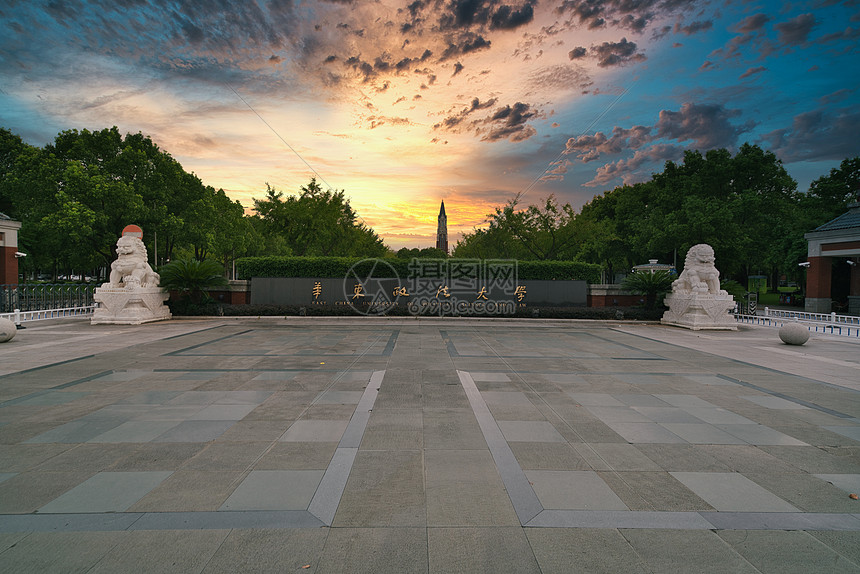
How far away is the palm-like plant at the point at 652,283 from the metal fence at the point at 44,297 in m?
Result: 24.9

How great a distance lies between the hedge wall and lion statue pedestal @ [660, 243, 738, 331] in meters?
4.79

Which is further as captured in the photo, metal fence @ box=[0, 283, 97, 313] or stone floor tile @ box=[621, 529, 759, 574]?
metal fence @ box=[0, 283, 97, 313]

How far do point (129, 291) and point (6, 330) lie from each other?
4496 millimetres

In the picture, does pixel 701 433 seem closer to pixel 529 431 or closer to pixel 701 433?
pixel 701 433

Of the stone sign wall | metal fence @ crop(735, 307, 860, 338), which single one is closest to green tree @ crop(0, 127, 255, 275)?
the stone sign wall

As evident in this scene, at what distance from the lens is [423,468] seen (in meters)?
4.22

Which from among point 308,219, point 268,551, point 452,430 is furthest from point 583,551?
point 308,219

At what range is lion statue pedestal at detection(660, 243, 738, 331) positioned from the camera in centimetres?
1619

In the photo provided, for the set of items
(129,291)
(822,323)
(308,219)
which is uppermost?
(308,219)

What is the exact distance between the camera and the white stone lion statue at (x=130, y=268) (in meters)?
15.8

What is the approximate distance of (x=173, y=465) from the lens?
13.9 feet

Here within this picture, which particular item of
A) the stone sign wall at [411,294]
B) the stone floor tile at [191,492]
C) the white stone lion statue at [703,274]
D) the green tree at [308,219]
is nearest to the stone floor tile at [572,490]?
the stone floor tile at [191,492]

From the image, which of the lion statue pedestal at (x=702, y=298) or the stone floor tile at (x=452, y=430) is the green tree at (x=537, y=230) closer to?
the lion statue pedestal at (x=702, y=298)

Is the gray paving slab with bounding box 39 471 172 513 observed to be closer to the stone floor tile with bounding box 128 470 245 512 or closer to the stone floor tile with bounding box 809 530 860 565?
the stone floor tile with bounding box 128 470 245 512
